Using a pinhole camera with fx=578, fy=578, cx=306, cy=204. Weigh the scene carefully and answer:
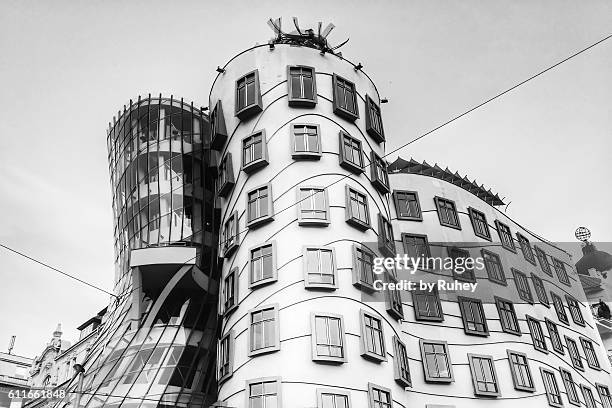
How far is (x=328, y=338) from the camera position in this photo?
774 inches

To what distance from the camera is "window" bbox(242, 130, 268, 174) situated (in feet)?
78.5

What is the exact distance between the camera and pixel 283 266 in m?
21.3

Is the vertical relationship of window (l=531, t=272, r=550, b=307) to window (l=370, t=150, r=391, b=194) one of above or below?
below

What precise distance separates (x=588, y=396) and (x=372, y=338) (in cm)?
1670

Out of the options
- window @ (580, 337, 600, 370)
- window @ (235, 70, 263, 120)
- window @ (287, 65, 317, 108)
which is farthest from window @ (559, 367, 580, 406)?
window @ (235, 70, 263, 120)

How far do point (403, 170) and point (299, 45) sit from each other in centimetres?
976

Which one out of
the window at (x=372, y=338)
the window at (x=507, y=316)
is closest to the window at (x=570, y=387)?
the window at (x=507, y=316)

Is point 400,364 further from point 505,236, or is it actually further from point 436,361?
point 505,236

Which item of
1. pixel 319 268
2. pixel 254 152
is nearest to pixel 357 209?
pixel 319 268

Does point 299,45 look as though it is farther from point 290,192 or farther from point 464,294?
point 464,294

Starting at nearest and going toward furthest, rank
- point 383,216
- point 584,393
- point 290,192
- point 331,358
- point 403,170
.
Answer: point 331,358 → point 290,192 → point 383,216 → point 584,393 → point 403,170

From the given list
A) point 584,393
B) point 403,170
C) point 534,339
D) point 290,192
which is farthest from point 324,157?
point 584,393

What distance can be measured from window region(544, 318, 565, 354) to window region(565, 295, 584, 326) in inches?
154

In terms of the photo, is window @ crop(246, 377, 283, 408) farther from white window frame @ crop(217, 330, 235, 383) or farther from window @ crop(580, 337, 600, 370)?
window @ crop(580, 337, 600, 370)
